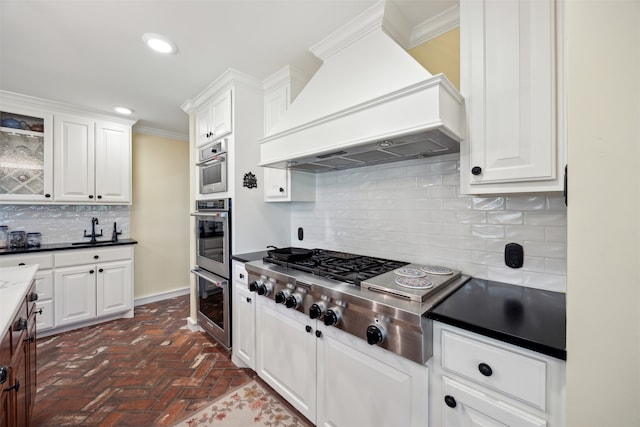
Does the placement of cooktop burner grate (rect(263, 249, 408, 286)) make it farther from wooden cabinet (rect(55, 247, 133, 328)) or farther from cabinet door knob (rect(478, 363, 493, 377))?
wooden cabinet (rect(55, 247, 133, 328))

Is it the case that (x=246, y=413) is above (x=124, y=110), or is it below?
below

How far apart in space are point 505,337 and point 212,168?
255 cm

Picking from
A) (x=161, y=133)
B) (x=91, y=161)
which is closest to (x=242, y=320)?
(x=91, y=161)

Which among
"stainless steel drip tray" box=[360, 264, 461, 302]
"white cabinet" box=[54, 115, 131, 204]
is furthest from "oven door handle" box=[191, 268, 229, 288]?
"white cabinet" box=[54, 115, 131, 204]

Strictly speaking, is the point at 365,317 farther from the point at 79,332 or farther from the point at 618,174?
the point at 79,332

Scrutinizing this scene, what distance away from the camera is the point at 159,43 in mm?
1839

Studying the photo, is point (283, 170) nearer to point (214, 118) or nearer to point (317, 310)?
point (214, 118)

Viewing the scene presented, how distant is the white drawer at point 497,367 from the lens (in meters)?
0.83

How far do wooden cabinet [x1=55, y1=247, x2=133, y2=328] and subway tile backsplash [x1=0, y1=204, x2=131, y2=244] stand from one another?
0.51 m

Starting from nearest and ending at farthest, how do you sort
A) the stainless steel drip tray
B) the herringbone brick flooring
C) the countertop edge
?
1. the countertop edge
2. the stainless steel drip tray
3. the herringbone brick flooring

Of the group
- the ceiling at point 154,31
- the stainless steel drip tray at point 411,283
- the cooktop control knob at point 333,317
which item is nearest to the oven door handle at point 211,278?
the cooktop control knob at point 333,317

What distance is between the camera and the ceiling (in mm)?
1521

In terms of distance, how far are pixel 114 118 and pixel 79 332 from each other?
8.53ft

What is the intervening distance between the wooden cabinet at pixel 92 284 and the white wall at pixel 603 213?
4.09 m
